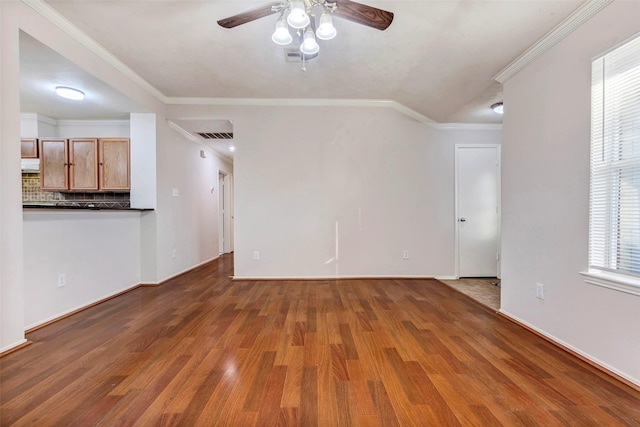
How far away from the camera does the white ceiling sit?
2055 mm

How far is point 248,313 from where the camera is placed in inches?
104

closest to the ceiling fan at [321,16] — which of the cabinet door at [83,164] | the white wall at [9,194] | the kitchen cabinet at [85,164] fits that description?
the white wall at [9,194]

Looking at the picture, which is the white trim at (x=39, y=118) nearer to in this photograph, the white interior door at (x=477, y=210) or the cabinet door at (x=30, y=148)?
the cabinet door at (x=30, y=148)

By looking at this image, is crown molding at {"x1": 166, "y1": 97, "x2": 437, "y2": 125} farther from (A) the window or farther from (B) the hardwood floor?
(B) the hardwood floor

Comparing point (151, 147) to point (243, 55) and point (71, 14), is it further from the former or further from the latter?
point (243, 55)

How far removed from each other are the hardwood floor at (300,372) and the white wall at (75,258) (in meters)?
0.24

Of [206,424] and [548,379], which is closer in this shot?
[206,424]

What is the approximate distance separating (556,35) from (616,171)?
119 cm

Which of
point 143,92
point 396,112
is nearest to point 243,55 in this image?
point 143,92

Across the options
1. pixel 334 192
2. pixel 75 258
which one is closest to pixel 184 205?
pixel 75 258

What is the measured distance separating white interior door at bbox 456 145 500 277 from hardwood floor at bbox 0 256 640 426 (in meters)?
1.66

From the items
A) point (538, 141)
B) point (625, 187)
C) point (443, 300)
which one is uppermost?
point (538, 141)

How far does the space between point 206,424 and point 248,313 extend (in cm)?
140

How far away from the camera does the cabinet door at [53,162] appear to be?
371 centimetres
